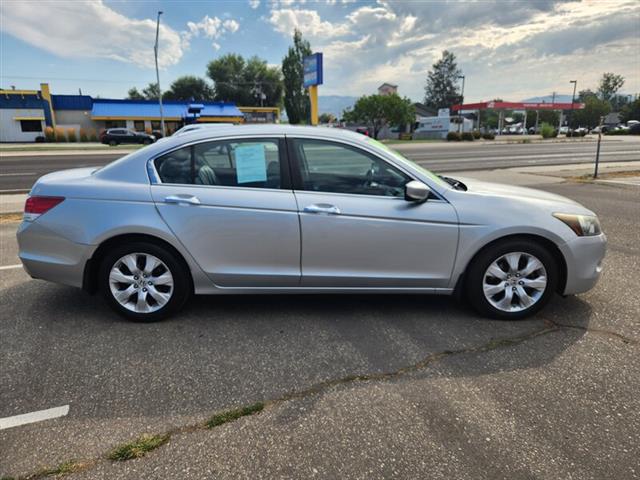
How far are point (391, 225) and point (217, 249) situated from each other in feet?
4.61

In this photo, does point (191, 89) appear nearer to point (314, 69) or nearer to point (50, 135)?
point (50, 135)

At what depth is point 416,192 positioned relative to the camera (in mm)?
→ 3475

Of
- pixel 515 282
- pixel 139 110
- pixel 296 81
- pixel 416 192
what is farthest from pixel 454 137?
pixel 416 192

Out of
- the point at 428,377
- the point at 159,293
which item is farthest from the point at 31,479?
the point at 428,377

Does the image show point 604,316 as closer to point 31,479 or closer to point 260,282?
point 260,282

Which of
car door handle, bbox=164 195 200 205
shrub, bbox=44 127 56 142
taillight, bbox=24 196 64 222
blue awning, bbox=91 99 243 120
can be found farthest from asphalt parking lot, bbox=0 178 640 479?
shrub, bbox=44 127 56 142

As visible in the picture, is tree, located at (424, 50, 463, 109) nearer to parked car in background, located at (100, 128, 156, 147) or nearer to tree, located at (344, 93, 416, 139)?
tree, located at (344, 93, 416, 139)

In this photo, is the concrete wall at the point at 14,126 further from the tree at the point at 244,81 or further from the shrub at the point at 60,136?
the tree at the point at 244,81

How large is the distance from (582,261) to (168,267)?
3392 millimetres

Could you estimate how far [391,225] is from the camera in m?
3.52

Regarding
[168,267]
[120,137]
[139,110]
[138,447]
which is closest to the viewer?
[138,447]

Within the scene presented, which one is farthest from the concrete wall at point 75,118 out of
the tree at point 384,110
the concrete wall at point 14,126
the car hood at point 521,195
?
the car hood at point 521,195

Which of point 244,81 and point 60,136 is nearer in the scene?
point 60,136

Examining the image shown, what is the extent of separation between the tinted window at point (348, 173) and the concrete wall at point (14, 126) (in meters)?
54.9
